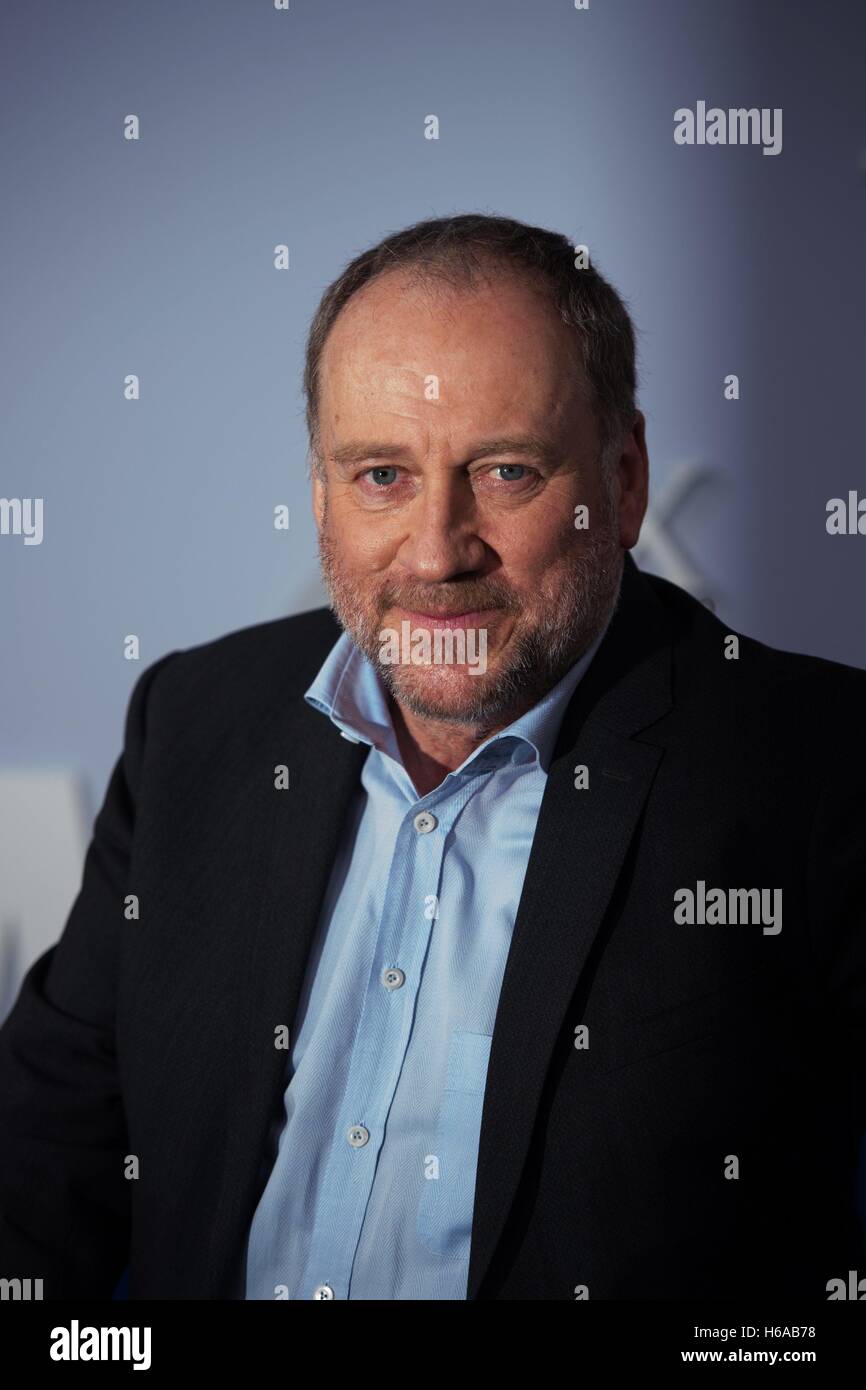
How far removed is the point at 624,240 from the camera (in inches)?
80.5

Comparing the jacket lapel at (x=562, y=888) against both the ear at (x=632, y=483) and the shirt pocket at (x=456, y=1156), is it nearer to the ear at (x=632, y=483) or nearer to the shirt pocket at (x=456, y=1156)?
the shirt pocket at (x=456, y=1156)

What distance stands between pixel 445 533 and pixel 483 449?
11 cm

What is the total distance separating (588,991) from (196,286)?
139cm

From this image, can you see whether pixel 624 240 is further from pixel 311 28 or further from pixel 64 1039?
pixel 64 1039

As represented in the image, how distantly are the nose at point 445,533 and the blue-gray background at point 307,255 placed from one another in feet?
2.13

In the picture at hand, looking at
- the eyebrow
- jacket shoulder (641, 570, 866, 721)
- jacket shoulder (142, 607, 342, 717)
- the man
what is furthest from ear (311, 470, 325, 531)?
jacket shoulder (641, 570, 866, 721)

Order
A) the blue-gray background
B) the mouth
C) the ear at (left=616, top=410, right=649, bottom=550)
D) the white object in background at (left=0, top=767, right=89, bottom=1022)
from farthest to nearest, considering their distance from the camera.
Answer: the white object in background at (left=0, top=767, right=89, bottom=1022), the blue-gray background, the ear at (left=616, top=410, right=649, bottom=550), the mouth

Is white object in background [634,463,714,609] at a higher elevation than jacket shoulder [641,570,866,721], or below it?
higher

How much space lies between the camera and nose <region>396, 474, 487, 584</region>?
5.02ft

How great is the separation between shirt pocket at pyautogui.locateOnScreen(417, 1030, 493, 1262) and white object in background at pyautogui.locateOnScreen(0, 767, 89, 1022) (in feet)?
3.39

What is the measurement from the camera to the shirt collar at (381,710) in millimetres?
1620

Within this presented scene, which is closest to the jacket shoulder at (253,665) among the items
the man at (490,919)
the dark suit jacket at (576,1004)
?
the dark suit jacket at (576,1004)

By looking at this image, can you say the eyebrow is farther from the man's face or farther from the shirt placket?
the shirt placket
